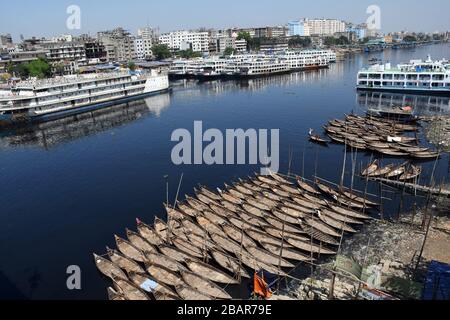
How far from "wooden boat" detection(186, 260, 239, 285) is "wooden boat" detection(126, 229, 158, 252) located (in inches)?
196

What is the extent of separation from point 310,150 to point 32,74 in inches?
4489

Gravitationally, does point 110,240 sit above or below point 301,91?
below

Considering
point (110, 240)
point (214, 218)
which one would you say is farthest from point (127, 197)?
point (214, 218)

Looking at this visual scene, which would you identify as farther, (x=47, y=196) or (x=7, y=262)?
(x=47, y=196)

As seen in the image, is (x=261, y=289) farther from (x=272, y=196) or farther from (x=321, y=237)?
(x=272, y=196)

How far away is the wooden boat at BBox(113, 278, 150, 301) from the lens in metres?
28.0

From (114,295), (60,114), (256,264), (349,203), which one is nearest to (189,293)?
(114,295)

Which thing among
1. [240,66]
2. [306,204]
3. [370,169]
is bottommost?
[306,204]

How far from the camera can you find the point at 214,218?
3888 centimetres

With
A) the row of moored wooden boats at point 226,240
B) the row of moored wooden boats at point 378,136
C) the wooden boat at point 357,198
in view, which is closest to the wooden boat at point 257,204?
the row of moored wooden boats at point 226,240

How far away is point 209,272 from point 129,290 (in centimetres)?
638

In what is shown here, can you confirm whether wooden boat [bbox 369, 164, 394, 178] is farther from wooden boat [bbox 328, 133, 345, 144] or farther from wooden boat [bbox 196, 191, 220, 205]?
wooden boat [bbox 196, 191, 220, 205]

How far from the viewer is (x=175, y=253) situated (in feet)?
109
